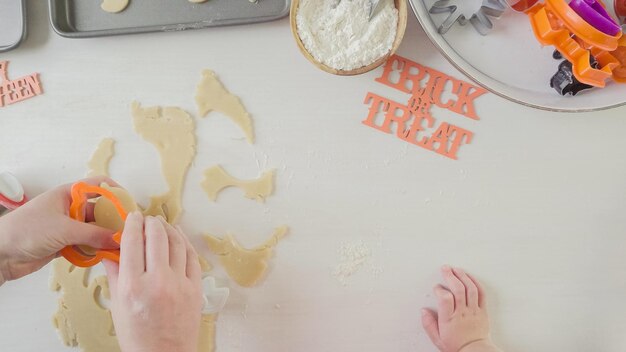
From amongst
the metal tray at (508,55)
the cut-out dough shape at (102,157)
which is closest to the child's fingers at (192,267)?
the cut-out dough shape at (102,157)

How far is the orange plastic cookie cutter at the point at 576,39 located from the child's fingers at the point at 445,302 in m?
0.33

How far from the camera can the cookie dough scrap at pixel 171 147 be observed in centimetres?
79

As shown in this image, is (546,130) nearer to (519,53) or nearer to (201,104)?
(519,53)

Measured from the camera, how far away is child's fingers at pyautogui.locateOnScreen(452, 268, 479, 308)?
2.52ft

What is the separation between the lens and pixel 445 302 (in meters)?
0.77

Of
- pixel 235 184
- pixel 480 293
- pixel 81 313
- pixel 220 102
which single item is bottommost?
pixel 81 313

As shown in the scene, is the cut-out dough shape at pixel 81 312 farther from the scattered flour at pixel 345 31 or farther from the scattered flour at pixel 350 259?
the scattered flour at pixel 345 31

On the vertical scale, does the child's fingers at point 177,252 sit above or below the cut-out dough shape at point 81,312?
above

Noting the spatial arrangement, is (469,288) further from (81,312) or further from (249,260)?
(81,312)

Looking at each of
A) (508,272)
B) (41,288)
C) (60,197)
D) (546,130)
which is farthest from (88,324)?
(546,130)

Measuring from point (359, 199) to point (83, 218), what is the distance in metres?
0.36

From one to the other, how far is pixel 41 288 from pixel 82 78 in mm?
307

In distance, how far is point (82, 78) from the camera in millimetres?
806

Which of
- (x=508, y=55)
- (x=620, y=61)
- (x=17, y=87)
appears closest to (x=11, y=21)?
(x=17, y=87)
